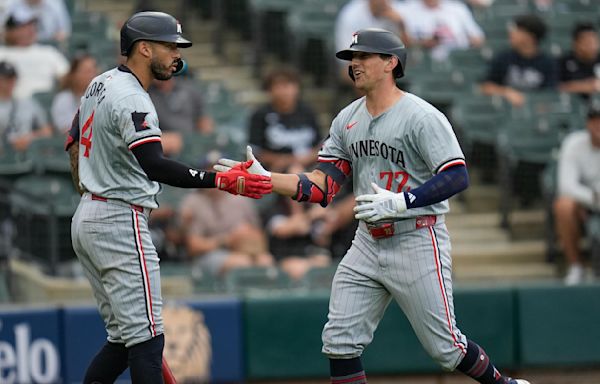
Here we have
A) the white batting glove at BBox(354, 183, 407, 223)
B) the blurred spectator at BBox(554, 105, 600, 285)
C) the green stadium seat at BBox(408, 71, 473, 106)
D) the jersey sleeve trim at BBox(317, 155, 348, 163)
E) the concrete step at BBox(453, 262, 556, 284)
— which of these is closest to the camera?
the white batting glove at BBox(354, 183, 407, 223)

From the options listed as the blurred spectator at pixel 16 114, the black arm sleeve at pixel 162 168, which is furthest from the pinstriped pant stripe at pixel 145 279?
the blurred spectator at pixel 16 114

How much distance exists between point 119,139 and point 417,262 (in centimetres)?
149

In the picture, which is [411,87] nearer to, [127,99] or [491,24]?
[491,24]

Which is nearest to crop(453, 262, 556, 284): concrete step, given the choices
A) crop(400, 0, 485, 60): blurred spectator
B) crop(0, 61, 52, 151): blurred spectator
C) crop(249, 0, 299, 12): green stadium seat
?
crop(400, 0, 485, 60): blurred spectator

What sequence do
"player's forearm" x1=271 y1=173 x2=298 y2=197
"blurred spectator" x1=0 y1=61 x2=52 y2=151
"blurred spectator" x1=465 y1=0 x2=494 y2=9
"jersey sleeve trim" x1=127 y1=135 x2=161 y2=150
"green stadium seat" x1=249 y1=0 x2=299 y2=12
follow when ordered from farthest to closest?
"blurred spectator" x1=465 y1=0 x2=494 y2=9 → "green stadium seat" x1=249 y1=0 x2=299 y2=12 → "blurred spectator" x1=0 y1=61 x2=52 y2=151 → "player's forearm" x1=271 y1=173 x2=298 y2=197 → "jersey sleeve trim" x1=127 y1=135 x2=161 y2=150

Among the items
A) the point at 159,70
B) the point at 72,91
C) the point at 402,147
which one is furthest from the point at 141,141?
the point at 72,91

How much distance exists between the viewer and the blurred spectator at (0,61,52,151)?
29.9 ft

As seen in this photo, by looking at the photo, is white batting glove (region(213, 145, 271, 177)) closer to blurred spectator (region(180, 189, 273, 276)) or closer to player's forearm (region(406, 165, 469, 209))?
player's forearm (region(406, 165, 469, 209))

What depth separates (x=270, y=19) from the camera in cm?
1084

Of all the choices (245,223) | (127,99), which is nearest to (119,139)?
(127,99)

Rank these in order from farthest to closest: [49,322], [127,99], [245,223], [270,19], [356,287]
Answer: [270,19]
[245,223]
[49,322]
[356,287]
[127,99]

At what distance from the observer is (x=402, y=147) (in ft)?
18.4

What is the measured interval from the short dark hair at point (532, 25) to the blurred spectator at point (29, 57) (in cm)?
387

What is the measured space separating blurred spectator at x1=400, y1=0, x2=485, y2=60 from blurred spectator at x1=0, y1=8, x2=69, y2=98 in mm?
3081
